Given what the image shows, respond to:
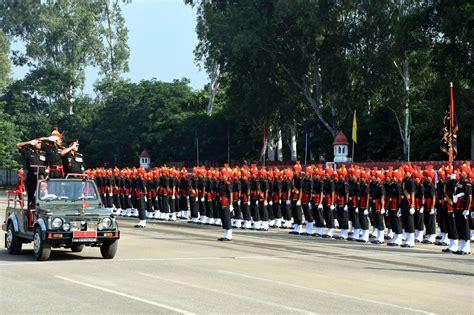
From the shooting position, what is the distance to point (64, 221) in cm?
1962

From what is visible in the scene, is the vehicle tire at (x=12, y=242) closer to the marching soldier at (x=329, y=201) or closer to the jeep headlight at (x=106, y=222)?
the jeep headlight at (x=106, y=222)

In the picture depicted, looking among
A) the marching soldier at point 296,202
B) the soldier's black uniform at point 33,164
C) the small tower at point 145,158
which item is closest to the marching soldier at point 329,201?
the marching soldier at point 296,202

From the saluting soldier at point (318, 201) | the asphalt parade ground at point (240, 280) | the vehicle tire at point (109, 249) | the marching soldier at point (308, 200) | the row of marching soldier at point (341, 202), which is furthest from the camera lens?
the marching soldier at point (308, 200)

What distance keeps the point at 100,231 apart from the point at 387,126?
139 ft

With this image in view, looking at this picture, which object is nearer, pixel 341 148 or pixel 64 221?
pixel 64 221

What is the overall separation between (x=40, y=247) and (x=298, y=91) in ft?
146

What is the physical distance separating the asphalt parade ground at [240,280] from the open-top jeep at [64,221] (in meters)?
0.42

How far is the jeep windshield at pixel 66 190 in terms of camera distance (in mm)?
20719

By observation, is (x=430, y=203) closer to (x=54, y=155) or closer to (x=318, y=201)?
(x=318, y=201)

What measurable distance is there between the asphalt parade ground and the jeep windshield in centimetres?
135

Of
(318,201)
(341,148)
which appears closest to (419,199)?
(318,201)

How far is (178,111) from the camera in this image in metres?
79.4

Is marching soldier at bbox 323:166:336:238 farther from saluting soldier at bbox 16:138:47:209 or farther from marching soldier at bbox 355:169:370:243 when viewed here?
saluting soldier at bbox 16:138:47:209

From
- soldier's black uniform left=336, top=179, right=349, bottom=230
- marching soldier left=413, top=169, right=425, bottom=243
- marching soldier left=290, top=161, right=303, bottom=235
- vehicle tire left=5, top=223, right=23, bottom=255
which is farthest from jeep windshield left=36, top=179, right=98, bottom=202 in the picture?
marching soldier left=290, top=161, right=303, bottom=235
